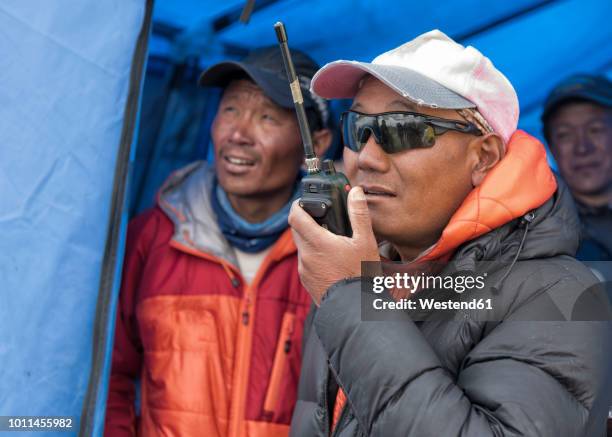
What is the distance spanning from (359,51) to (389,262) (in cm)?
123

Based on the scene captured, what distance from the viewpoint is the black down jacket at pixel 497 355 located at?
1.26 meters

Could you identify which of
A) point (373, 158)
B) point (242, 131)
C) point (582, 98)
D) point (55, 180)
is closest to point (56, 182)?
point (55, 180)

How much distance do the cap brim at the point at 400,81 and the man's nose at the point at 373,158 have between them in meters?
0.13

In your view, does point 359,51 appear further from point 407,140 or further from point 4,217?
point 4,217

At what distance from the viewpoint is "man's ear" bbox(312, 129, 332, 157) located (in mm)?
2626

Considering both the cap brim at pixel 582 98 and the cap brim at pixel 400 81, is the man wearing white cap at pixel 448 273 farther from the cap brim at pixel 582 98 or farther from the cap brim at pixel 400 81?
the cap brim at pixel 582 98

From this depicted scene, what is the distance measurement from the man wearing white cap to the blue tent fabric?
564mm

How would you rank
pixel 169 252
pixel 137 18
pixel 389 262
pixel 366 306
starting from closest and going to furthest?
pixel 366 306 < pixel 389 262 < pixel 137 18 < pixel 169 252

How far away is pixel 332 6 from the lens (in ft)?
8.49

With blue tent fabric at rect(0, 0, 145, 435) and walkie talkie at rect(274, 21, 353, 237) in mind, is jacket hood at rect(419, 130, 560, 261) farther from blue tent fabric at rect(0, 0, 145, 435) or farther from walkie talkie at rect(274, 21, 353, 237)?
blue tent fabric at rect(0, 0, 145, 435)

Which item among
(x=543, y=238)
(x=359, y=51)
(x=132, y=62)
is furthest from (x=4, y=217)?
(x=359, y=51)

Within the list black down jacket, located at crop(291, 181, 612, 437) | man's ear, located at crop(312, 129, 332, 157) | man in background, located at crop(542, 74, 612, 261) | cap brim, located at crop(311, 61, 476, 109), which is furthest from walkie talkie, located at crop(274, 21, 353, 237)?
man in background, located at crop(542, 74, 612, 261)

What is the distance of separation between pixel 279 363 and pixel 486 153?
863 mm

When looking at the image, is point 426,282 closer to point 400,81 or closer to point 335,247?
point 335,247
